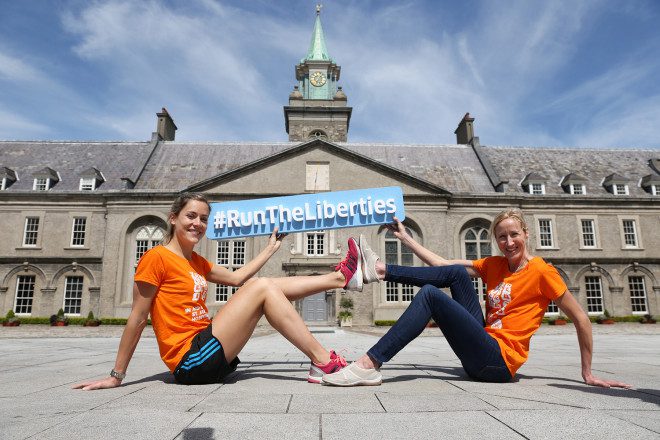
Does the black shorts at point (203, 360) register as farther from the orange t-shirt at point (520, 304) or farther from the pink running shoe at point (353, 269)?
the orange t-shirt at point (520, 304)

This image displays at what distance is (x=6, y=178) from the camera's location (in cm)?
2788

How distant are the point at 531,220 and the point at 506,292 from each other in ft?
87.6

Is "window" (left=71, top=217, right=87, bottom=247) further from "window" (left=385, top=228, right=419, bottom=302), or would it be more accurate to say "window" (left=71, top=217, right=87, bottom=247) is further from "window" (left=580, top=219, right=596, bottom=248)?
"window" (left=580, top=219, right=596, bottom=248)

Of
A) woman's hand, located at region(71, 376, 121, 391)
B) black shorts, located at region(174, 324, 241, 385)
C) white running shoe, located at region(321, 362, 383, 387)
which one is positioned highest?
black shorts, located at region(174, 324, 241, 385)

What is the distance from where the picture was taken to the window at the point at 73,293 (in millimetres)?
26297

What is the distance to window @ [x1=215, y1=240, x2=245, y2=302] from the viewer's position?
26250mm

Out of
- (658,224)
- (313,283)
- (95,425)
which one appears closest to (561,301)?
(313,283)

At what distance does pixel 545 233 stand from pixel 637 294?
7099 millimetres

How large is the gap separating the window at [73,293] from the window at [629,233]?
1425 inches

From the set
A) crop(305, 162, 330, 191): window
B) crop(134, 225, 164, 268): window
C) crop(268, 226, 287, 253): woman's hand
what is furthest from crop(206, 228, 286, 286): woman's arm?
crop(134, 225, 164, 268): window

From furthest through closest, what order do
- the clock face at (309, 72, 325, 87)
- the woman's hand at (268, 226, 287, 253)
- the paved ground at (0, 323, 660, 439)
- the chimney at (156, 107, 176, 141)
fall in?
the clock face at (309, 72, 325, 87), the chimney at (156, 107, 176, 141), the woman's hand at (268, 226, 287, 253), the paved ground at (0, 323, 660, 439)

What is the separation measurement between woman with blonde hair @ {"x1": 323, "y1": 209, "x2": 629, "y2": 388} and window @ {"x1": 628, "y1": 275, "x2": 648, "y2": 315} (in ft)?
96.6

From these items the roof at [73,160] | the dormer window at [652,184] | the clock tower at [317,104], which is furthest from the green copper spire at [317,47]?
the dormer window at [652,184]

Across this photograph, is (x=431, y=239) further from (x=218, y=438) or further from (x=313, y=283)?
(x=218, y=438)
